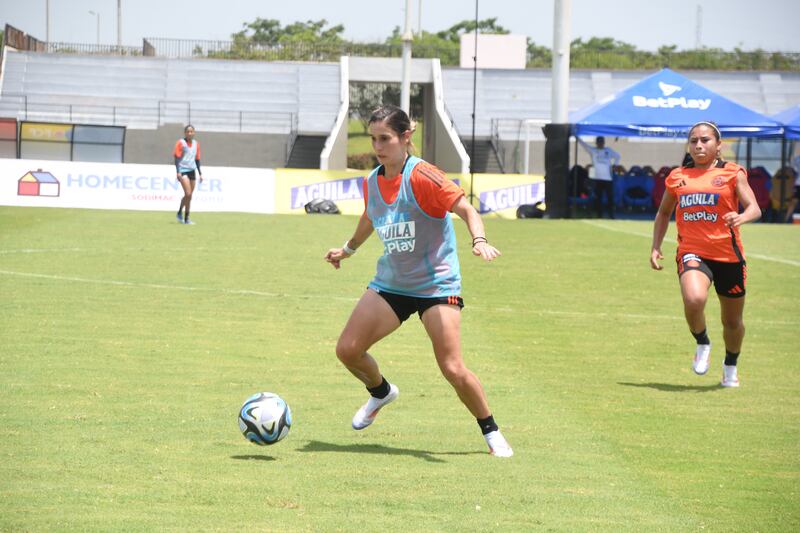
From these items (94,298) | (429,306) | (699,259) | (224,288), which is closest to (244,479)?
(429,306)

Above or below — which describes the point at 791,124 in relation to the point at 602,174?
above

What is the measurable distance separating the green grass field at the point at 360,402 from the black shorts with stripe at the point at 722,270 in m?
Answer: 0.87

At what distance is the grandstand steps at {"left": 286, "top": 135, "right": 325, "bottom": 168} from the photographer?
5300 cm

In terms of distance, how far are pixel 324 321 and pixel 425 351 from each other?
2.01 m

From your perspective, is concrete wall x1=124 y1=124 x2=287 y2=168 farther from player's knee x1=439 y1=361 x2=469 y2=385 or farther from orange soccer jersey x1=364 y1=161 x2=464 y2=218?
player's knee x1=439 y1=361 x2=469 y2=385

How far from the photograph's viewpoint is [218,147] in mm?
54281

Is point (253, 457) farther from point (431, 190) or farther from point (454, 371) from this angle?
point (431, 190)

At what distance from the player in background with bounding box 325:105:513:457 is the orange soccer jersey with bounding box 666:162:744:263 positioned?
133 inches

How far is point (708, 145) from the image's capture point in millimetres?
9945

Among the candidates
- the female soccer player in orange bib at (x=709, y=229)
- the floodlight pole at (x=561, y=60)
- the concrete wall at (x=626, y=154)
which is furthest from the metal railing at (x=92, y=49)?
the female soccer player in orange bib at (x=709, y=229)

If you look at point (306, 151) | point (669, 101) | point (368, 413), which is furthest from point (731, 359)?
point (306, 151)

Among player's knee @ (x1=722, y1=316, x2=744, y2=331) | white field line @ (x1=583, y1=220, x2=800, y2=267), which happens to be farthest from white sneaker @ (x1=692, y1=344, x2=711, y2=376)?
white field line @ (x1=583, y1=220, x2=800, y2=267)

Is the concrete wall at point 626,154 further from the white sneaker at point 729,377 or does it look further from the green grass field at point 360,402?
the white sneaker at point 729,377

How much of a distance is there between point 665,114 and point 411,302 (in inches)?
1102
